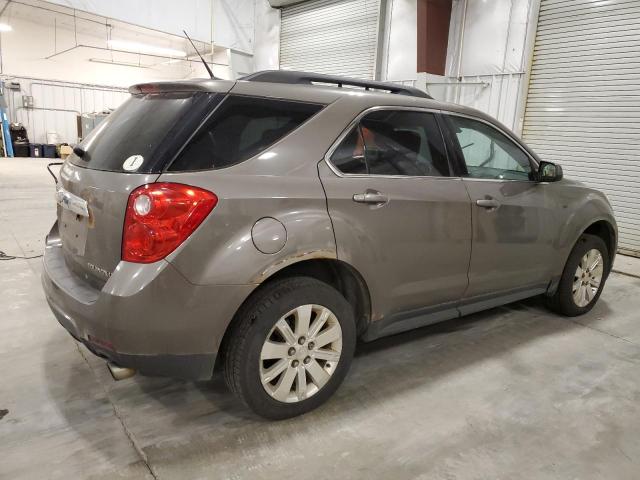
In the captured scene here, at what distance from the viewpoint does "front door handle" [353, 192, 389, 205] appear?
2.19 meters

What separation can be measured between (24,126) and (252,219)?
765 inches

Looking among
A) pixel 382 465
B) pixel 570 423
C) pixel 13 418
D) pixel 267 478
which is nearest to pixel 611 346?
pixel 570 423

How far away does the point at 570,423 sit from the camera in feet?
7.54

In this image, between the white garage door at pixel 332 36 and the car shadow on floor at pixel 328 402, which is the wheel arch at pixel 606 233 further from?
the white garage door at pixel 332 36

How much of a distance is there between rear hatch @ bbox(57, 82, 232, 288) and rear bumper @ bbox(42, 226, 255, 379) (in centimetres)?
13

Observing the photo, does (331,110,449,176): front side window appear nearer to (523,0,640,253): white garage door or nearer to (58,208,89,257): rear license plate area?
(58,208,89,257): rear license plate area

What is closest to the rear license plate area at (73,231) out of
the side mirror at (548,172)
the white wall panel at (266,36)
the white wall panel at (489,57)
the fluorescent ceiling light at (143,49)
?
the side mirror at (548,172)

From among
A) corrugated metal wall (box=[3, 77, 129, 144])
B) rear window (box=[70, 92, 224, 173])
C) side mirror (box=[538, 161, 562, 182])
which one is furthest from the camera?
corrugated metal wall (box=[3, 77, 129, 144])

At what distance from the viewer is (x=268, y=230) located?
1905 mm

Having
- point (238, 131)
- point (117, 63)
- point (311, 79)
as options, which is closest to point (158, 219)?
point (238, 131)

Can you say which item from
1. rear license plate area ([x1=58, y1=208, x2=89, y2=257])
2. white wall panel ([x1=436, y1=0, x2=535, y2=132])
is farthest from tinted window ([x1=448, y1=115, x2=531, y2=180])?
white wall panel ([x1=436, y1=0, x2=535, y2=132])

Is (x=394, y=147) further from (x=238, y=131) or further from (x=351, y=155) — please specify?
(x=238, y=131)

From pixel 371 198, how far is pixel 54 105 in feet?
65.1

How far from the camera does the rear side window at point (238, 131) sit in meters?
1.87
